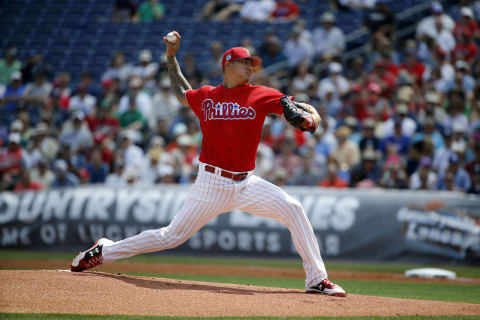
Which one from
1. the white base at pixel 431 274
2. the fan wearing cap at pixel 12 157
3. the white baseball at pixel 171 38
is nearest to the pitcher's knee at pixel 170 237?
the white baseball at pixel 171 38

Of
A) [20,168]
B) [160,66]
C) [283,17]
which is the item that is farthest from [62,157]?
[283,17]

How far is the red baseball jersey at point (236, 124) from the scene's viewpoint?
6.44m

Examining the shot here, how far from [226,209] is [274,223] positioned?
5960mm

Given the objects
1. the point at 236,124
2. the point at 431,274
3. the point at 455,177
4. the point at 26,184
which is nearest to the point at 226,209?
the point at 236,124

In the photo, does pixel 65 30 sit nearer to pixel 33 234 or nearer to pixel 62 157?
pixel 62 157

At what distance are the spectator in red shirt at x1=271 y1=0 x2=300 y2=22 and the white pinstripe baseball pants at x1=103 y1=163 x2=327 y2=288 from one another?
12.6m

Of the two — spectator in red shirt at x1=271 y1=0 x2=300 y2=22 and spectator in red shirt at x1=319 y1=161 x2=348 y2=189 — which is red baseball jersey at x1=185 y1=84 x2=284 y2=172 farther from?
spectator in red shirt at x1=271 y1=0 x2=300 y2=22

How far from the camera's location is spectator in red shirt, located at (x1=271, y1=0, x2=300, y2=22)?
61.2ft

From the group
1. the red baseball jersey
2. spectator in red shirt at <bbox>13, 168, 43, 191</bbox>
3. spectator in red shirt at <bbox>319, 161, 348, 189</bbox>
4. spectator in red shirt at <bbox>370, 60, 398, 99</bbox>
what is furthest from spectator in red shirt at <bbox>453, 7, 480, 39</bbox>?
the red baseball jersey

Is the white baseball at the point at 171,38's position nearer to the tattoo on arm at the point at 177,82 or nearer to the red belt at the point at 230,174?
the tattoo on arm at the point at 177,82

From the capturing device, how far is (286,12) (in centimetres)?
1869

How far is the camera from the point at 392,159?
13.3 metres

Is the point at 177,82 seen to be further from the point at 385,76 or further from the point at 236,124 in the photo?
the point at 385,76

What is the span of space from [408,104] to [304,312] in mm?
9356
